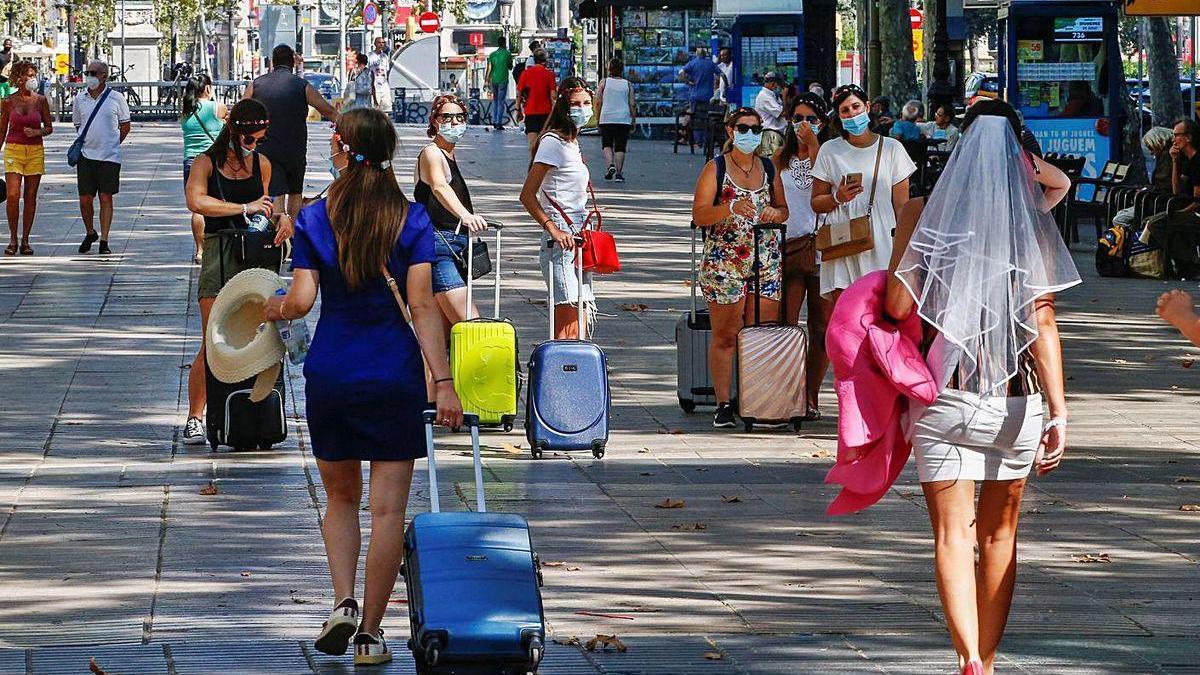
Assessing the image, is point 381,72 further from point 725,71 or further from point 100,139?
point 100,139

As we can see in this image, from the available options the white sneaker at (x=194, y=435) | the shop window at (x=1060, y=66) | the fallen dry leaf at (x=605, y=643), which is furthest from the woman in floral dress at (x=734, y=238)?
the shop window at (x=1060, y=66)

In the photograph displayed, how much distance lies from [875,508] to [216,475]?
3156 millimetres

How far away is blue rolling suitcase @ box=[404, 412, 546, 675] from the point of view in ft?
17.8

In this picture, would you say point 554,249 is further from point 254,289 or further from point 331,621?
point 331,621

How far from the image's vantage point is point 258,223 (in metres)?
10.4

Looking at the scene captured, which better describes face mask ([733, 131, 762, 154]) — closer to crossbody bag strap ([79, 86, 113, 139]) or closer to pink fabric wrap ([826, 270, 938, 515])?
pink fabric wrap ([826, 270, 938, 515])

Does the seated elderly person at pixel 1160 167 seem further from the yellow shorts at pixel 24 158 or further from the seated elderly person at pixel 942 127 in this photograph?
the yellow shorts at pixel 24 158

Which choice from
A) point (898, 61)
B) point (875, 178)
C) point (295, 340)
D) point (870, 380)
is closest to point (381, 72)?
point (898, 61)

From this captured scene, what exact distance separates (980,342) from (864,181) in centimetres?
494

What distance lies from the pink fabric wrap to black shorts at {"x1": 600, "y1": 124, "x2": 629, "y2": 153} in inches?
921

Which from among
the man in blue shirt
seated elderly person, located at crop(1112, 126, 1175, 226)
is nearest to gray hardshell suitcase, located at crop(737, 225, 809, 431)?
seated elderly person, located at crop(1112, 126, 1175, 226)

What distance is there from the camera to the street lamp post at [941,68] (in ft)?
86.0

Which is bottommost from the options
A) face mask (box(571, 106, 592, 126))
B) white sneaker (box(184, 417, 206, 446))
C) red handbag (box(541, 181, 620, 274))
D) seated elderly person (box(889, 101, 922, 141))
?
white sneaker (box(184, 417, 206, 446))

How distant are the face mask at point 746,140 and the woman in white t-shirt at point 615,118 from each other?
17861 mm
